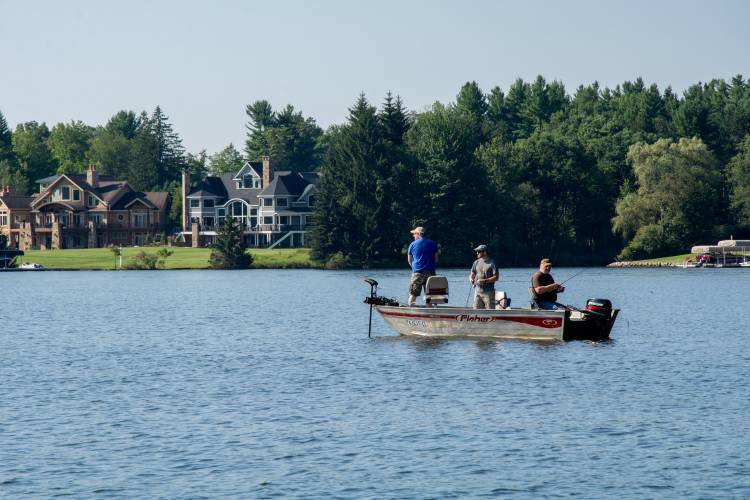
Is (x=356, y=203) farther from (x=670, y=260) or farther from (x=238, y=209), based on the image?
(x=238, y=209)

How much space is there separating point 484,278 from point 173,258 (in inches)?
3911

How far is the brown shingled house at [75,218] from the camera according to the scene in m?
160

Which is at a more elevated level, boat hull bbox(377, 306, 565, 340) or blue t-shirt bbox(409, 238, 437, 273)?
blue t-shirt bbox(409, 238, 437, 273)

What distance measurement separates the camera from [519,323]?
3925cm

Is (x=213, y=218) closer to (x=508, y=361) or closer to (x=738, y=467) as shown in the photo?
(x=508, y=361)

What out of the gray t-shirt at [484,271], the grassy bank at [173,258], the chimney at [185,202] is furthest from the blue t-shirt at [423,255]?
the chimney at [185,202]

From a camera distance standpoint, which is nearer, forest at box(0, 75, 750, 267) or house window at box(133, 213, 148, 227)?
forest at box(0, 75, 750, 267)

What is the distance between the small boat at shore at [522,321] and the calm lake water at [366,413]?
0.46 m

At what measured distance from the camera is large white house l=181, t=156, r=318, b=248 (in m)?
154

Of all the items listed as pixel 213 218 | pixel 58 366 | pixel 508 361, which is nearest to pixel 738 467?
pixel 508 361

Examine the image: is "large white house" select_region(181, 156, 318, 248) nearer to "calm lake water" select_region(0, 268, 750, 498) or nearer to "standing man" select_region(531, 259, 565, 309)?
"calm lake water" select_region(0, 268, 750, 498)

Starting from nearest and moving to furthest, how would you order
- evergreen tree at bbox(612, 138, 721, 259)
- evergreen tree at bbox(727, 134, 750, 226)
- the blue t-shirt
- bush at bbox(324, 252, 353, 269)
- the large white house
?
the blue t-shirt
bush at bbox(324, 252, 353, 269)
evergreen tree at bbox(612, 138, 721, 259)
evergreen tree at bbox(727, 134, 750, 226)
the large white house

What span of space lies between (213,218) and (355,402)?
441ft

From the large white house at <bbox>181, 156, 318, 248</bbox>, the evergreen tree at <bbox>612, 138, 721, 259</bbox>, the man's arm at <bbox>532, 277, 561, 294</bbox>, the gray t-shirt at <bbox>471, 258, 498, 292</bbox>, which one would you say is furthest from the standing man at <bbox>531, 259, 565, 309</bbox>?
the large white house at <bbox>181, 156, 318, 248</bbox>
